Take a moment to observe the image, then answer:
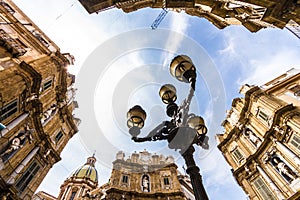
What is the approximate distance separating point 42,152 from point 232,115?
20.1m

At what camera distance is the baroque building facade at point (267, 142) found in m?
12.9

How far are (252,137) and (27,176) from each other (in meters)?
19.5

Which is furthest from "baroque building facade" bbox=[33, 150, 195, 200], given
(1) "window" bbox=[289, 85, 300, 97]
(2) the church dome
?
(2) the church dome

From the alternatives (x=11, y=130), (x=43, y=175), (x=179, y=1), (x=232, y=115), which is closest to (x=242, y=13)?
(x=179, y=1)

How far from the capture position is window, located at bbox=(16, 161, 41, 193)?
13156 mm

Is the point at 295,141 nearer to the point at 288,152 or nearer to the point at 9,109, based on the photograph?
the point at 288,152

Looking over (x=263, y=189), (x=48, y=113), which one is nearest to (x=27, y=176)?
(x=48, y=113)

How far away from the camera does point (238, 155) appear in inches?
723

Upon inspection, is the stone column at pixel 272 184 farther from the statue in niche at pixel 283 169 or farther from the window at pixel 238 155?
the window at pixel 238 155

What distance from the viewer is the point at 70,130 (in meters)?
21.9

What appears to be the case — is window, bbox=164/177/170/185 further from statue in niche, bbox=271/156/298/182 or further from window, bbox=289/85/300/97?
window, bbox=289/85/300/97

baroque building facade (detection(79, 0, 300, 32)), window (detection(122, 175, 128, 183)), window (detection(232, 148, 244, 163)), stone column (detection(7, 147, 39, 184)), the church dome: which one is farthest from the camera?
the church dome

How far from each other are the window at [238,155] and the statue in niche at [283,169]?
3.37 metres

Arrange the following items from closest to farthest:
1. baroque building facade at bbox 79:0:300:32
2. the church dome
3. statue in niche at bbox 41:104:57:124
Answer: baroque building facade at bbox 79:0:300:32 < statue in niche at bbox 41:104:57:124 < the church dome
